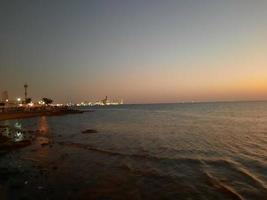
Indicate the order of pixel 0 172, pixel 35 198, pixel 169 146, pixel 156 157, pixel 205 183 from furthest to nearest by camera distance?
pixel 169 146, pixel 156 157, pixel 0 172, pixel 205 183, pixel 35 198

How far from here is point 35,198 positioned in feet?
48.9

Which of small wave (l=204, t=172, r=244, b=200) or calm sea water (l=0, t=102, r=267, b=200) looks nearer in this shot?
small wave (l=204, t=172, r=244, b=200)

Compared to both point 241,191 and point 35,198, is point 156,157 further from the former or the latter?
point 35,198

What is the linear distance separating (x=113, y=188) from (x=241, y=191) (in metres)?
7.60

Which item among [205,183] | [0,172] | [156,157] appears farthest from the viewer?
[156,157]

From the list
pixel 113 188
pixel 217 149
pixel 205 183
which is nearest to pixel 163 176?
pixel 205 183

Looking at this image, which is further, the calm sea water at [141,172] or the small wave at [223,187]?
the calm sea water at [141,172]

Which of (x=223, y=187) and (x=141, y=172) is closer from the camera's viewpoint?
(x=223, y=187)

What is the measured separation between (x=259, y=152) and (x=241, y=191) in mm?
14139

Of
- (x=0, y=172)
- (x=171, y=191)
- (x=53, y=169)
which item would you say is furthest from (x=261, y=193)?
(x=0, y=172)

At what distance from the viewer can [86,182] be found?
720 inches

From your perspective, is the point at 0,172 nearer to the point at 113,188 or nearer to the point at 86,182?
the point at 86,182

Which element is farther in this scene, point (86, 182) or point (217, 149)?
point (217, 149)

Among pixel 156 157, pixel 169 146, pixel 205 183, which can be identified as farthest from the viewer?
pixel 169 146
